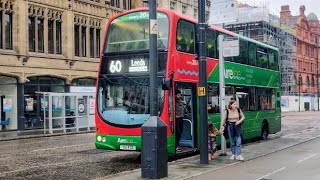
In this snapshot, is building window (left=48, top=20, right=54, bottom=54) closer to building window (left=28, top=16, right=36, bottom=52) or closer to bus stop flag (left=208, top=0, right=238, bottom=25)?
building window (left=28, top=16, right=36, bottom=52)

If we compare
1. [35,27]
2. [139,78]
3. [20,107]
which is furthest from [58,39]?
[139,78]

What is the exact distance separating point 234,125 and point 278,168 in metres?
2.13

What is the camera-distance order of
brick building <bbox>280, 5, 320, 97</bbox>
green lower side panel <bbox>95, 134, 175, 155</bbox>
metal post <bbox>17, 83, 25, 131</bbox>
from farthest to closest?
1. brick building <bbox>280, 5, 320, 97</bbox>
2. metal post <bbox>17, 83, 25, 131</bbox>
3. green lower side panel <bbox>95, 134, 175, 155</bbox>

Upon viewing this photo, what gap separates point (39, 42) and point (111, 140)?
22.0m

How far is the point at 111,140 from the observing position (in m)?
13.4

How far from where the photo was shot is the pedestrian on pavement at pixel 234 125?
13.5 metres

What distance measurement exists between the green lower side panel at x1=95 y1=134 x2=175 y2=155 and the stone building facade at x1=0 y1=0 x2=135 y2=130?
60.5 ft

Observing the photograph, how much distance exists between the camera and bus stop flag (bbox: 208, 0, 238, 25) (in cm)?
1427

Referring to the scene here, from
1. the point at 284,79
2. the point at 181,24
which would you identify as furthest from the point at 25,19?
the point at 284,79

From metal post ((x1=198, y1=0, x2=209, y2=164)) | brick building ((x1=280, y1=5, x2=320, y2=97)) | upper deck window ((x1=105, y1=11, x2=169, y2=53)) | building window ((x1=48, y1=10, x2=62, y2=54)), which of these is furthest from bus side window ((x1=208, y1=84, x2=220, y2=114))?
brick building ((x1=280, y1=5, x2=320, y2=97))

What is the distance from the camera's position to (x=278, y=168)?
39.0 ft

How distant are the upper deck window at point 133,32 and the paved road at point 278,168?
399 cm

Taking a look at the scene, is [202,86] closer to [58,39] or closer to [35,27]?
[35,27]

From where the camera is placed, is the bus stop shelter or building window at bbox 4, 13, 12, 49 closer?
the bus stop shelter
